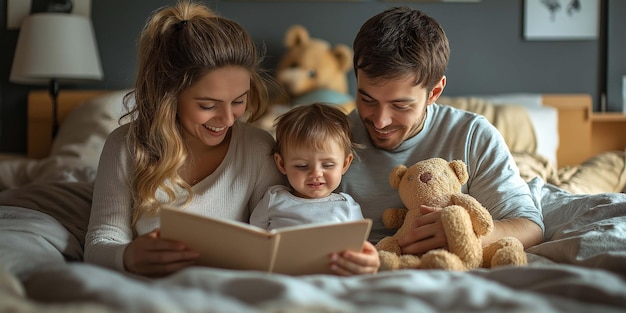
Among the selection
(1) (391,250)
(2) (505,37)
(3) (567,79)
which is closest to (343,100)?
(2) (505,37)

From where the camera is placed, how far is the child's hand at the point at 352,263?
1264 mm

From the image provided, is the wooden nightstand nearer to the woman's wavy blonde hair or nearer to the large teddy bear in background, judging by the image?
the large teddy bear in background

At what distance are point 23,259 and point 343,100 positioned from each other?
2095mm

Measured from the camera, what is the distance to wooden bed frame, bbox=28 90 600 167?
3350 mm

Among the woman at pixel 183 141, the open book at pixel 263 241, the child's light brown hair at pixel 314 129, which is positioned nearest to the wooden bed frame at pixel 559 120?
the woman at pixel 183 141

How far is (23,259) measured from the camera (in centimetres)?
133

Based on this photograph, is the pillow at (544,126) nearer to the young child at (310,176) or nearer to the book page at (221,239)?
the young child at (310,176)

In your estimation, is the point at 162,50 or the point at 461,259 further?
the point at 162,50

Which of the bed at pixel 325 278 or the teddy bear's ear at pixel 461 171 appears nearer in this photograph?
the bed at pixel 325 278

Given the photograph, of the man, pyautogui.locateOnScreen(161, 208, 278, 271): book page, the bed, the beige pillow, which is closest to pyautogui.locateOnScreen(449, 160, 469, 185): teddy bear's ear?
the man

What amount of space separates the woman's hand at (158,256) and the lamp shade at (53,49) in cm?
198

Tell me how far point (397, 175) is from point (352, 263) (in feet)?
1.31

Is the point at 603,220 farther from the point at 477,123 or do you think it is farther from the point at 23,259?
the point at 23,259

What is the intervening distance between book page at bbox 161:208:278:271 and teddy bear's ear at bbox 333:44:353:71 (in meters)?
2.15
